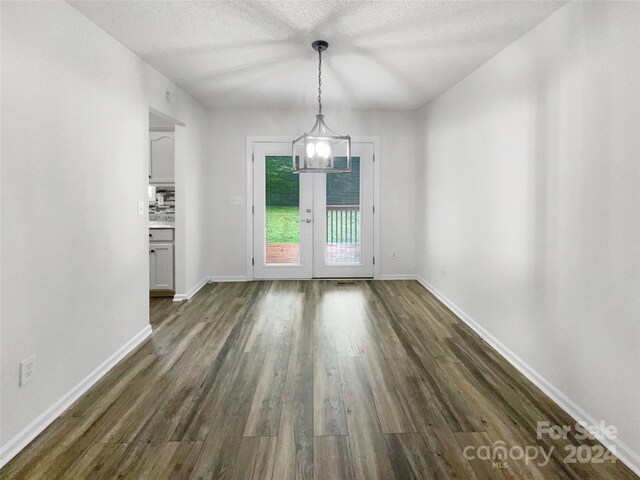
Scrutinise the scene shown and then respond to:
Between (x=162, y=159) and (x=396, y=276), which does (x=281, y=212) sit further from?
(x=396, y=276)

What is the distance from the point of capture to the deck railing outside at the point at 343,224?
5.67 m

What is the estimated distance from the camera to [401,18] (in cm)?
263

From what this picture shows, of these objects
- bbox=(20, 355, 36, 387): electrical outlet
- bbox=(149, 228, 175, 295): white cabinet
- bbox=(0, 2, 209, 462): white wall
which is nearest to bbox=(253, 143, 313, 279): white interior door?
bbox=(149, 228, 175, 295): white cabinet

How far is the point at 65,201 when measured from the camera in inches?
91.0

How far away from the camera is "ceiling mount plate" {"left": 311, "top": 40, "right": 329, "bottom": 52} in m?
2.99

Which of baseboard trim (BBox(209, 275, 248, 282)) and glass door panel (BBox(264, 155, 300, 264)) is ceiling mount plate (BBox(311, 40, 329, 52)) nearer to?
glass door panel (BBox(264, 155, 300, 264))

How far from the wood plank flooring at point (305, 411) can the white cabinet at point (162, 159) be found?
2163mm

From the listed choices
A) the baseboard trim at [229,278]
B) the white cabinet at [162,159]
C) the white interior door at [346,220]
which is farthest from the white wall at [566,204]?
the white cabinet at [162,159]

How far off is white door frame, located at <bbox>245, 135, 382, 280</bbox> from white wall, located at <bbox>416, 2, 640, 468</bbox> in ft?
6.34

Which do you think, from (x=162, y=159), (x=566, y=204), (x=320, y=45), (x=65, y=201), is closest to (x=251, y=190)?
(x=162, y=159)

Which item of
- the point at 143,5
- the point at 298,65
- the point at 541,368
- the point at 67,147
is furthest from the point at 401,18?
the point at 541,368

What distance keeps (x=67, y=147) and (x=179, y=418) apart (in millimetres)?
1715

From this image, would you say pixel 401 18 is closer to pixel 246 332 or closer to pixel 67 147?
pixel 67 147

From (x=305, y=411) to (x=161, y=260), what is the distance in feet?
10.4
